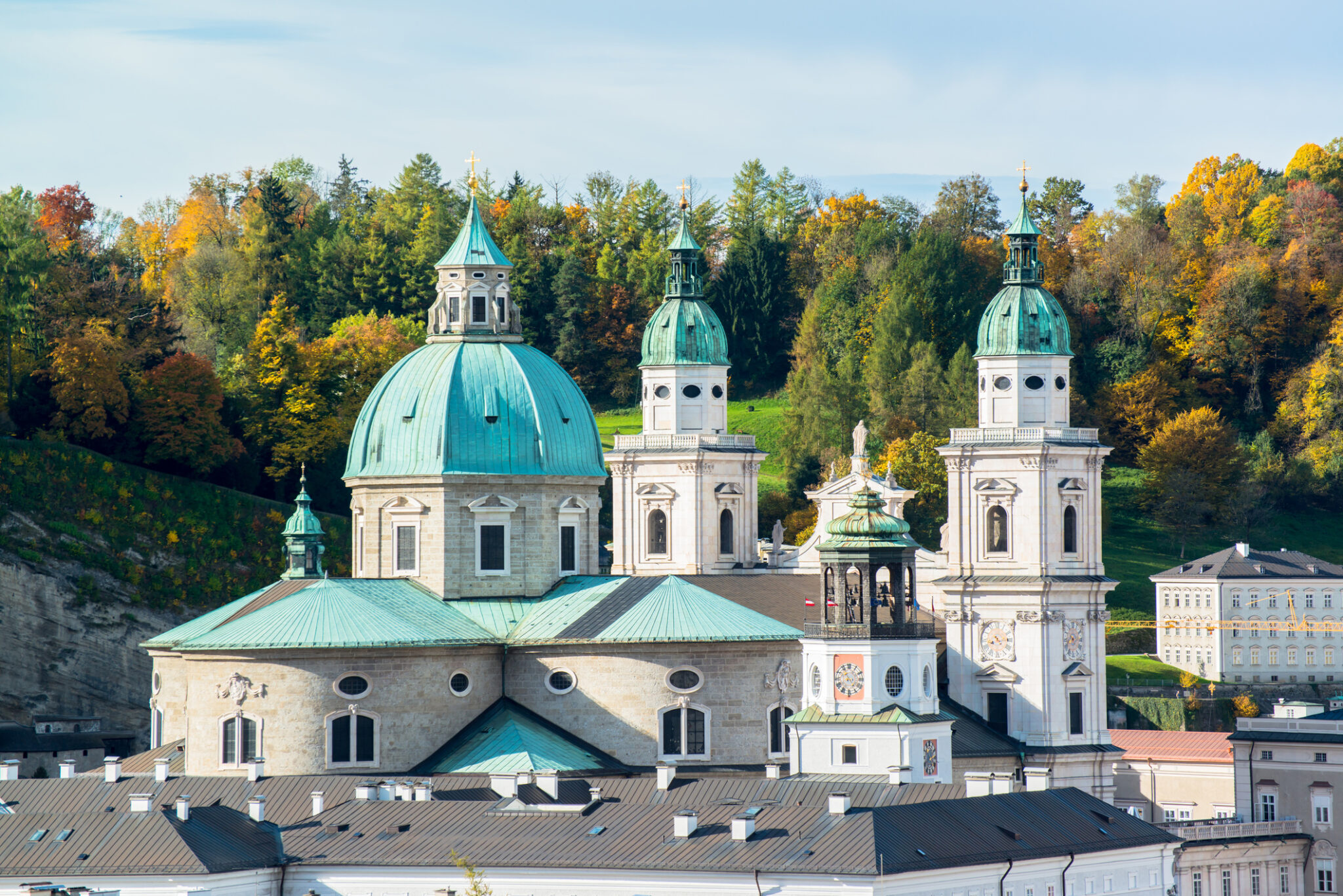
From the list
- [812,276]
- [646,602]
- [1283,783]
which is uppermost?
[812,276]

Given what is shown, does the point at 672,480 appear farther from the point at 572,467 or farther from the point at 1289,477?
the point at 1289,477

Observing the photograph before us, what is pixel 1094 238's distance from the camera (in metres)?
144

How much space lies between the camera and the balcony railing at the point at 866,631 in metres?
66.9

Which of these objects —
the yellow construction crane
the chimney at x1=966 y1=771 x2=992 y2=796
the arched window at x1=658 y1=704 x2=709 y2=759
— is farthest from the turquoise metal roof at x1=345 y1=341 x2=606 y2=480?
the yellow construction crane

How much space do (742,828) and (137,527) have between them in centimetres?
4597

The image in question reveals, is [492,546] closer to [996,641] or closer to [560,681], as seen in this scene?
[560,681]

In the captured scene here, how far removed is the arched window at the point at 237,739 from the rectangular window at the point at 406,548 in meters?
8.49

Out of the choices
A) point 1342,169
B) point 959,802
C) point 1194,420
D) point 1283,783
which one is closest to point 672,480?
point 1283,783

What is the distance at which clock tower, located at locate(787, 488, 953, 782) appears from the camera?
66.6 metres

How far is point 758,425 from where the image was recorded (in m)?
135

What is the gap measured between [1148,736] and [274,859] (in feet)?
148

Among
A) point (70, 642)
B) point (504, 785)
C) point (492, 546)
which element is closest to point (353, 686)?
point (504, 785)

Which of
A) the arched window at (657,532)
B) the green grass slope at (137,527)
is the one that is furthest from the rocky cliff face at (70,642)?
the arched window at (657,532)

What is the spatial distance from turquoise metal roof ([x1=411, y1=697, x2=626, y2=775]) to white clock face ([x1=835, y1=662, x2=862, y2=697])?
766 centimetres
